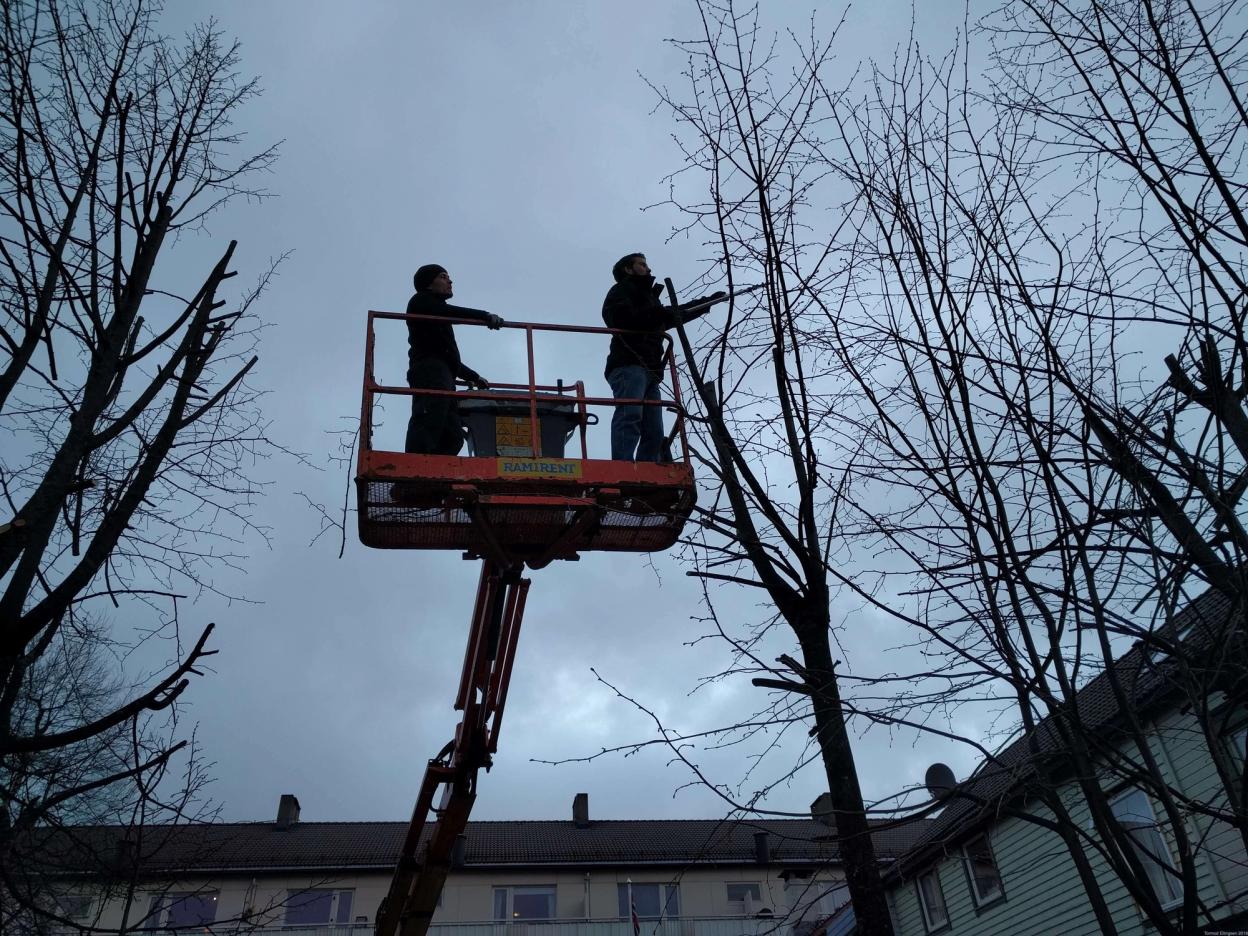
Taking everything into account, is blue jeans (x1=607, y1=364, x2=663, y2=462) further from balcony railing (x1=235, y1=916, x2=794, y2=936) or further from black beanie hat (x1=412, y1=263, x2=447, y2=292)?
balcony railing (x1=235, y1=916, x2=794, y2=936)

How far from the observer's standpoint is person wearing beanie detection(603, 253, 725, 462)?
8.91 metres

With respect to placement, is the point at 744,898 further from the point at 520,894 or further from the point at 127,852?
the point at 127,852

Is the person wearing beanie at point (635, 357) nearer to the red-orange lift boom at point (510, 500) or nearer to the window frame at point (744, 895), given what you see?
the red-orange lift boom at point (510, 500)

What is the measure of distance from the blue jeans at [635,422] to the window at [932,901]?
1408 cm

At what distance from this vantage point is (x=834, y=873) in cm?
2977

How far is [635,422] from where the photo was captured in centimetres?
891

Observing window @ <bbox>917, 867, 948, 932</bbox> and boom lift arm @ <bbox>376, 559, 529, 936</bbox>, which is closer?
boom lift arm @ <bbox>376, 559, 529, 936</bbox>

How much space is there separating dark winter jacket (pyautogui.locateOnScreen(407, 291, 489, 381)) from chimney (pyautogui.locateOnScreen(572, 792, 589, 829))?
2636cm

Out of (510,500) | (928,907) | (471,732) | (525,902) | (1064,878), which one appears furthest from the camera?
(525,902)

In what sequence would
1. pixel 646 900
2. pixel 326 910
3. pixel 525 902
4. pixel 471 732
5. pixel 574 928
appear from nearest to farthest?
1. pixel 471 732
2. pixel 574 928
3. pixel 326 910
4. pixel 525 902
5. pixel 646 900

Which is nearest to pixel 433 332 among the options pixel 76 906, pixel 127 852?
pixel 127 852

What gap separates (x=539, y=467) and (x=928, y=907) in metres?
15.5

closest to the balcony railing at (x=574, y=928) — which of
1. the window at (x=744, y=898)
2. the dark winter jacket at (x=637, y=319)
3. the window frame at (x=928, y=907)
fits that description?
the window at (x=744, y=898)

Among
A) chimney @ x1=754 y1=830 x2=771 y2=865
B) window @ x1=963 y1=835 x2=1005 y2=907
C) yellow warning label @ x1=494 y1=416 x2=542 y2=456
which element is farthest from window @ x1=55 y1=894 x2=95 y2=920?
chimney @ x1=754 y1=830 x2=771 y2=865
